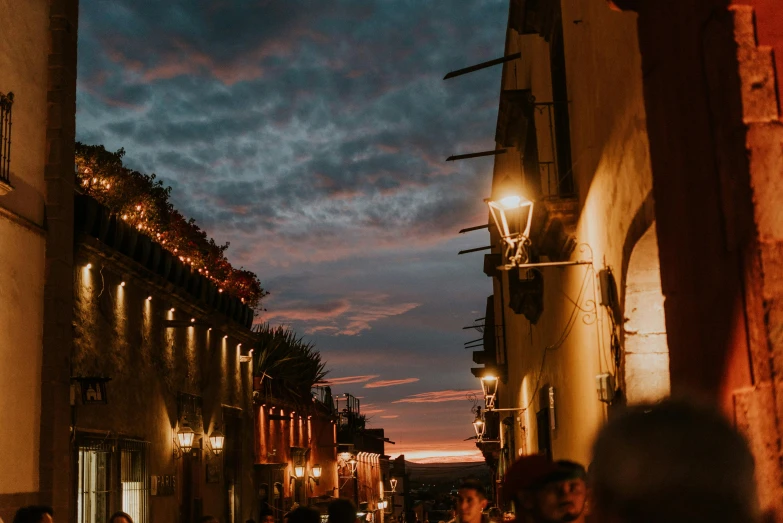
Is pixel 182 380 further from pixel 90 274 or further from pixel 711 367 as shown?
pixel 711 367

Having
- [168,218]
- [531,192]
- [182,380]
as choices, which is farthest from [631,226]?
[168,218]

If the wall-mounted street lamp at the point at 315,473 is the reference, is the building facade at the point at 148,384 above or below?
above

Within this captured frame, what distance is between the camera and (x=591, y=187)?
9.34 m

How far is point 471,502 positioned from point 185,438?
1320 cm

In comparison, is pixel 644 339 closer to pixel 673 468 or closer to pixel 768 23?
pixel 768 23

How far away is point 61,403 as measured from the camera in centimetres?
1319

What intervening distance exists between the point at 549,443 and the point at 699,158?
1112 cm

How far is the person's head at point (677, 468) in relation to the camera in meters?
1.77

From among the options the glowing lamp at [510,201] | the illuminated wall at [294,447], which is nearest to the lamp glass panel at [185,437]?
the illuminated wall at [294,447]

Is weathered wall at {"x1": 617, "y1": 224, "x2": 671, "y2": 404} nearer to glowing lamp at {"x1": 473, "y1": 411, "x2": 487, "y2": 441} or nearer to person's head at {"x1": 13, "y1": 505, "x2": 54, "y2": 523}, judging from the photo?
person's head at {"x1": 13, "y1": 505, "x2": 54, "y2": 523}

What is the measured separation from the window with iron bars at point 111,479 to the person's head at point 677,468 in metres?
13.3

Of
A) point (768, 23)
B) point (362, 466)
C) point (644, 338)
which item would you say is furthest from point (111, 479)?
point (362, 466)

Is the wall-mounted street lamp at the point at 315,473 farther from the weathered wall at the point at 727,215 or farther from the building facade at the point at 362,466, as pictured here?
the weathered wall at the point at 727,215

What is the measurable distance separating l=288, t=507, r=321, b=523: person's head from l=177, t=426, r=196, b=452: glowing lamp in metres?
13.1
